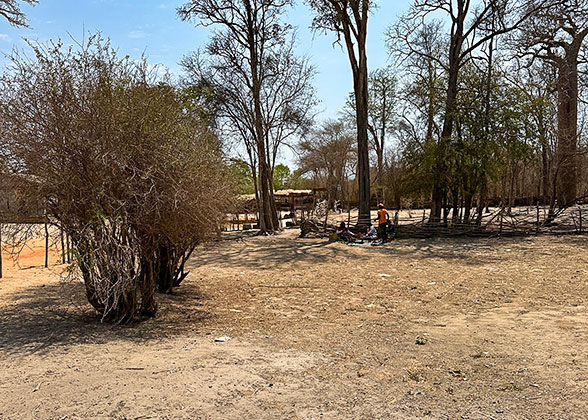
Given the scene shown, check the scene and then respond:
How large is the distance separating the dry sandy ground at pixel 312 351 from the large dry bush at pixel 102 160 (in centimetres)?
99

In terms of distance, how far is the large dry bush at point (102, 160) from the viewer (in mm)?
5426

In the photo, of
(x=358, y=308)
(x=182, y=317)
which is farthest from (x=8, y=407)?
(x=358, y=308)

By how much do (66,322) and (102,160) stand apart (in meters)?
2.26

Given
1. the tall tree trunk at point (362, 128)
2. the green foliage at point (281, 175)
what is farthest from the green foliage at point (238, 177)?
the green foliage at point (281, 175)

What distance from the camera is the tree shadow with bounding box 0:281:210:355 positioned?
5.23 m

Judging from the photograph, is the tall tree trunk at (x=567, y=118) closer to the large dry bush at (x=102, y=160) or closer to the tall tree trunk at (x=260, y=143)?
the tall tree trunk at (x=260, y=143)

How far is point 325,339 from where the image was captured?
19.1 ft

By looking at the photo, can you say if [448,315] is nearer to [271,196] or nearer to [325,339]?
[325,339]

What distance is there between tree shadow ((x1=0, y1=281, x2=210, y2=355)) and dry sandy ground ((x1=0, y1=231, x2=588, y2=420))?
3cm

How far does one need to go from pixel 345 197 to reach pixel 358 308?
42617 millimetres

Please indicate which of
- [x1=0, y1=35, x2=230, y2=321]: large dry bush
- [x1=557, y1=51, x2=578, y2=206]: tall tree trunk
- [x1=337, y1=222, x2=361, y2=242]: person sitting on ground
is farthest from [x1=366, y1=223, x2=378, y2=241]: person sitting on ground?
[x1=0, y1=35, x2=230, y2=321]: large dry bush

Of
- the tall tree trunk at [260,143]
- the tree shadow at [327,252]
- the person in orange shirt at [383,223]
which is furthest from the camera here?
the tall tree trunk at [260,143]

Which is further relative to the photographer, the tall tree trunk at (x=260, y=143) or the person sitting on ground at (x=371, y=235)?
the tall tree trunk at (x=260, y=143)

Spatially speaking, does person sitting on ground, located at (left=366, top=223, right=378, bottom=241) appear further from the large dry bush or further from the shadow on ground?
the large dry bush
